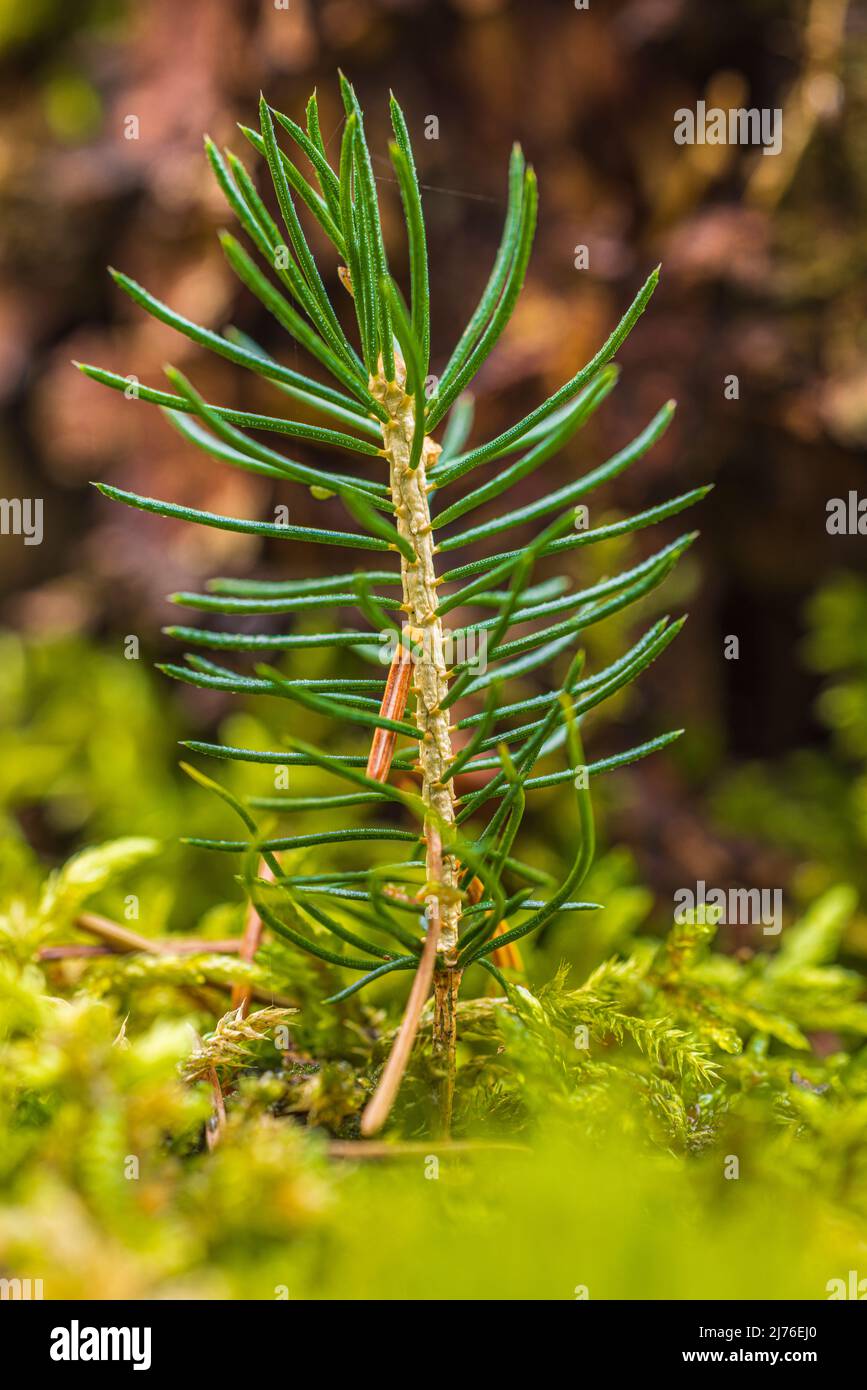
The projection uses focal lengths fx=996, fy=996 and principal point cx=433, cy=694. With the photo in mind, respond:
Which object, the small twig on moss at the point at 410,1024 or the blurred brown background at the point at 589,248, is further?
the blurred brown background at the point at 589,248

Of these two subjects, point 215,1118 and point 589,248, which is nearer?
point 215,1118

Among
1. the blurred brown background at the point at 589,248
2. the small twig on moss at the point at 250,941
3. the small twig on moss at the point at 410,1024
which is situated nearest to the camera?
the small twig on moss at the point at 410,1024

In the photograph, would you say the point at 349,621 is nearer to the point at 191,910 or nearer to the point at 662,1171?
the point at 191,910

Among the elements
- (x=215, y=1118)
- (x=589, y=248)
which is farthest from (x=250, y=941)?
(x=589, y=248)

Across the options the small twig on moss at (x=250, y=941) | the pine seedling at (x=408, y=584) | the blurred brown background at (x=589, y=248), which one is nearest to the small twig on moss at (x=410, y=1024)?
the pine seedling at (x=408, y=584)

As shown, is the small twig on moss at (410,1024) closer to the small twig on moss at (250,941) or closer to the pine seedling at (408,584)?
the pine seedling at (408,584)

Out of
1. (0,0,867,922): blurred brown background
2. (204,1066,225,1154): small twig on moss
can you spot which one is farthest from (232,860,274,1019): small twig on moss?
(0,0,867,922): blurred brown background

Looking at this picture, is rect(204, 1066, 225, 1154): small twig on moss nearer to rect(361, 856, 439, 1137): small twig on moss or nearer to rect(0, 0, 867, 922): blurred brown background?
rect(361, 856, 439, 1137): small twig on moss

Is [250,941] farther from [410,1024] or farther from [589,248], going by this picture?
[589,248]
